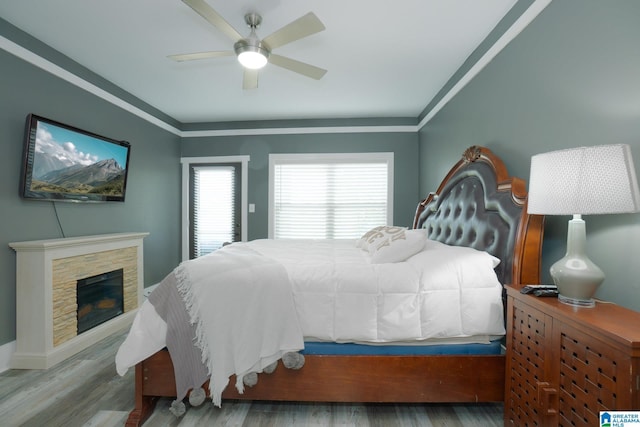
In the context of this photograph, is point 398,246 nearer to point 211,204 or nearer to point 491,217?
point 491,217

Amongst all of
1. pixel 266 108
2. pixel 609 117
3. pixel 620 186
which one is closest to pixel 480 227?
pixel 609 117

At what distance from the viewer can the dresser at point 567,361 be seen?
0.84m

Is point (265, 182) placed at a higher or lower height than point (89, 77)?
lower

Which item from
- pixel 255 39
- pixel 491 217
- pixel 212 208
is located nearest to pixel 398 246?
pixel 491 217

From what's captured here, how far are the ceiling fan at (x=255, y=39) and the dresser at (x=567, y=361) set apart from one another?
188 centimetres

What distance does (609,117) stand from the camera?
128 centimetres

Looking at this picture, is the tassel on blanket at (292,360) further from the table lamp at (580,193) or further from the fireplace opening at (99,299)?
the fireplace opening at (99,299)

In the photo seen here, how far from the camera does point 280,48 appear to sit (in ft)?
8.13

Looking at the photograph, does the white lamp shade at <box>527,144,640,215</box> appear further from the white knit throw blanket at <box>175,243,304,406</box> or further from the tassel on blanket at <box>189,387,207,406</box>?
the tassel on blanket at <box>189,387,207,406</box>

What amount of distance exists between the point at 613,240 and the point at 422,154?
3.02 m

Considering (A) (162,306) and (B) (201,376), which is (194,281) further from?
(B) (201,376)

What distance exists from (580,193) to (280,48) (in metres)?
2.36

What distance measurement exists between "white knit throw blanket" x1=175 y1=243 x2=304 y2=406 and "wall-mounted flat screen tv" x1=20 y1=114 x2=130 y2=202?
1.82 metres

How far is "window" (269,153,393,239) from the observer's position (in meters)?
4.36
